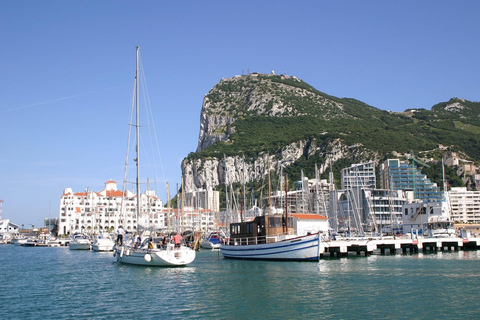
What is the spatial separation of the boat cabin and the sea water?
8.61 metres

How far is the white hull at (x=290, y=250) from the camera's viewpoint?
4516 centimetres

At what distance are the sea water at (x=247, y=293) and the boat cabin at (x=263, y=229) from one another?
28.2 feet

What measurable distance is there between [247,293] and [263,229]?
2261cm

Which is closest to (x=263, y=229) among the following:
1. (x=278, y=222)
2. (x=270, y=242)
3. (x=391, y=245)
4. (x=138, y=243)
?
(x=278, y=222)

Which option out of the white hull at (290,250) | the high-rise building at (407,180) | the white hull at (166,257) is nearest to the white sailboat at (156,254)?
the white hull at (166,257)

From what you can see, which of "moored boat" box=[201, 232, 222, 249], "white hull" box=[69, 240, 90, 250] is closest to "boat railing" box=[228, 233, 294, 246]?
"moored boat" box=[201, 232, 222, 249]

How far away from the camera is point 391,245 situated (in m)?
61.3

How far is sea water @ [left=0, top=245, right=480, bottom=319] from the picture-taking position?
2264 centimetres

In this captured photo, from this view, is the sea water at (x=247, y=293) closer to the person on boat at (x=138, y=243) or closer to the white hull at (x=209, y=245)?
the person on boat at (x=138, y=243)

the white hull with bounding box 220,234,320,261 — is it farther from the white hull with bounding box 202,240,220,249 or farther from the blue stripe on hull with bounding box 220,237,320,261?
the white hull with bounding box 202,240,220,249

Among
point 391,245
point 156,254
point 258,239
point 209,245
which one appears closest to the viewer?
point 156,254

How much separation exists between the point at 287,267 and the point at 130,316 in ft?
70.1

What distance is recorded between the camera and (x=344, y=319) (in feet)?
69.1

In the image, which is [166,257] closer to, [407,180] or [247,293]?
[247,293]
